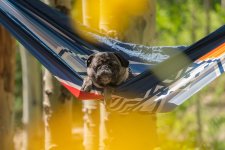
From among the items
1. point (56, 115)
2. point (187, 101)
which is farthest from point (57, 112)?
point (187, 101)

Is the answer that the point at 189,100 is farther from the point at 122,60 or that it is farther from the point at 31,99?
the point at 122,60

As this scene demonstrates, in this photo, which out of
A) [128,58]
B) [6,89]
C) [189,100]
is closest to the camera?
[128,58]

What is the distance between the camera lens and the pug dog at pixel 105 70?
3.16 metres

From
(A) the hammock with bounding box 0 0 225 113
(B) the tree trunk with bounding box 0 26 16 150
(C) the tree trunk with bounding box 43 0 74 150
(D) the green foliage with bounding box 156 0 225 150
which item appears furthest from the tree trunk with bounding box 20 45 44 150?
(A) the hammock with bounding box 0 0 225 113

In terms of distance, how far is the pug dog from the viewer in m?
3.16

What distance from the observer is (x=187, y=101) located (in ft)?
21.5

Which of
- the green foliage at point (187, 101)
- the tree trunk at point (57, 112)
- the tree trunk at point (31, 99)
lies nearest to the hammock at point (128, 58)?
the tree trunk at point (57, 112)

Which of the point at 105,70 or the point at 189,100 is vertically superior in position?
the point at 189,100

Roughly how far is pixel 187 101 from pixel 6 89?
233cm

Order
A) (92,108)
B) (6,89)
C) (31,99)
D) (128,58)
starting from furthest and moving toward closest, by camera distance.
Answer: (31,99)
(6,89)
(92,108)
(128,58)

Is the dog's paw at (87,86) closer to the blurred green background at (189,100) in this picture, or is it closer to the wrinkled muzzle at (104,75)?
the wrinkled muzzle at (104,75)

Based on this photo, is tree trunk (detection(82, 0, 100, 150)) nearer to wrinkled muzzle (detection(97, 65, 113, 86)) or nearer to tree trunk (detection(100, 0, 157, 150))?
tree trunk (detection(100, 0, 157, 150))

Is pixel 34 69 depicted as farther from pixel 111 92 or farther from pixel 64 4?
pixel 111 92

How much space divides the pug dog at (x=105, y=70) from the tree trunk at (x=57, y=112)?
47.5 inches
